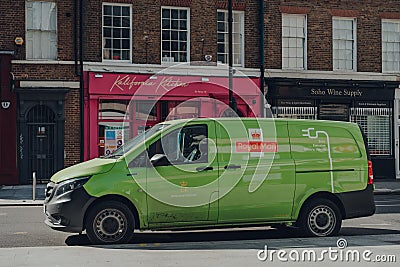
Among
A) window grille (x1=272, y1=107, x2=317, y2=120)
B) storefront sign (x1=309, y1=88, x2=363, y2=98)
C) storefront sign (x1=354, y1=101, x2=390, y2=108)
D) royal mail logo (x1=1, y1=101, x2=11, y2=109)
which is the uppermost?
storefront sign (x1=309, y1=88, x2=363, y2=98)

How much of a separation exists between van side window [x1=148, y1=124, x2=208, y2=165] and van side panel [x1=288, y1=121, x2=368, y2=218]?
1.59 metres

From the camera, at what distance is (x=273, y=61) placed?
24.8 m

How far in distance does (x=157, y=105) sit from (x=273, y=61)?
16.2ft

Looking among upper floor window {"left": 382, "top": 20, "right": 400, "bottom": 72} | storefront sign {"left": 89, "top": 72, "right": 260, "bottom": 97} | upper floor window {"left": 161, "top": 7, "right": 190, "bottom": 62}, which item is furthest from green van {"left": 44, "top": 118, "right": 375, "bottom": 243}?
upper floor window {"left": 382, "top": 20, "right": 400, "bottom": 72}

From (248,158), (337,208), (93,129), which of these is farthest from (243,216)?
(93,129)

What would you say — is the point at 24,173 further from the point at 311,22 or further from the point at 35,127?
the point at 311,22

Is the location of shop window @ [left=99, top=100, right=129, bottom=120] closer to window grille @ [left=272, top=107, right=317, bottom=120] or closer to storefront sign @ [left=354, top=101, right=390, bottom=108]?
window grille @ [left=272, top=107, right=317, bottom=120]

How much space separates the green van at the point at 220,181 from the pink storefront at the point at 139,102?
39.6ft

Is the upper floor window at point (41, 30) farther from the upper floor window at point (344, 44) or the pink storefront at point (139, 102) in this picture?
the upper floor window at point (344, 44)

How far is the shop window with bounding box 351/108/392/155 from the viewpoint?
1006 inches

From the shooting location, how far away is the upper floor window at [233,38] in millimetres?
24500

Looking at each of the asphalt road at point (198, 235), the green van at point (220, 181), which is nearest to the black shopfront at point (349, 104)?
the asphalt road at point (198, 235)

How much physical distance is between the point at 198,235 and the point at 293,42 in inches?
593
